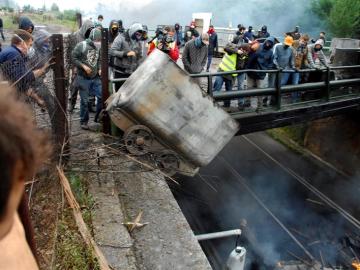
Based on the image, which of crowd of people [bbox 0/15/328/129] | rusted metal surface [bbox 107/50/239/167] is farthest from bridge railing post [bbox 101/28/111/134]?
rusted metal surface [bbox 107/50/239/167]

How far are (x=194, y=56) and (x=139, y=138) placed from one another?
11.7 feet

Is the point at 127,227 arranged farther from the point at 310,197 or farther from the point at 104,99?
the point at 310,197

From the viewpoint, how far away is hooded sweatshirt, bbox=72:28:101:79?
6.44m

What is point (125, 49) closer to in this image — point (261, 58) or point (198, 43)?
point (198, 43)

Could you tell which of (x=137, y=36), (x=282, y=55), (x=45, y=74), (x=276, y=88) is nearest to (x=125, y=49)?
→ (x=137, y=36)

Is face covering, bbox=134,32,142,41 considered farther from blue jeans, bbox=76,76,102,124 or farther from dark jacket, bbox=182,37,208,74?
dark jacket, bbox=182,37,208,74

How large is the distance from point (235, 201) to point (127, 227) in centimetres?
579

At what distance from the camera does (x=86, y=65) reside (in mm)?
6488

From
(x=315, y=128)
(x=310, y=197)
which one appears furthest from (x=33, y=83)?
(x=315, y=128)

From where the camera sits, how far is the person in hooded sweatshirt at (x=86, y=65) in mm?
6441

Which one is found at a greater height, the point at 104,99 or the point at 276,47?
the point at 276,47

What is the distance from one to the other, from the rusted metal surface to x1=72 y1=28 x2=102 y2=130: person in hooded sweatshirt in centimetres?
125

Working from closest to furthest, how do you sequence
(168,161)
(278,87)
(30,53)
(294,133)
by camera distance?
1. (168,161)
2. (30,53)
3. (278,87)
4. (294,133)

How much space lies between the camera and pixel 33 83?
4.39 meters
